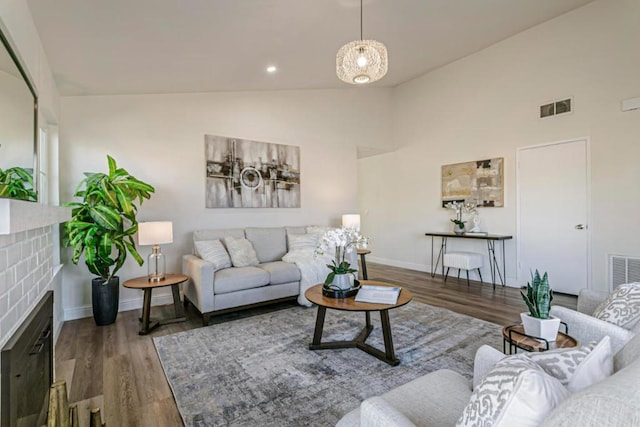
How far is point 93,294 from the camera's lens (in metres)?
3.30

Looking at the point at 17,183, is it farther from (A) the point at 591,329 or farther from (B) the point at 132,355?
(A) the point at 591,329

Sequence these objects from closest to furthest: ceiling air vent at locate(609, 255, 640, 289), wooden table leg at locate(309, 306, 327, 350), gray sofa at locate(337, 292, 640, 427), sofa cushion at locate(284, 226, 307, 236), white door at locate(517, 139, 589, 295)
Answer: gray sofa at locate(337, 292, 640, 427), wooden table leg at locate(309, 306, 327, 350), ceiling air vent at locate(609, 255, 640, 289), white door at locate(517, 139, 589, 295), sofa cushion at locate(284, 226, 307, 236)

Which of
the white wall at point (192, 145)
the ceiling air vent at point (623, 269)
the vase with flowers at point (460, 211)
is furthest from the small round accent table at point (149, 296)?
the ceiling air vent at point (623, 269)

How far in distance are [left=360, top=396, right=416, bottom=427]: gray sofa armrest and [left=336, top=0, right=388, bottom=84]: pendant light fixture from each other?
278 cm

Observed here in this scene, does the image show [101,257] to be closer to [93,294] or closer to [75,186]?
[93,294]

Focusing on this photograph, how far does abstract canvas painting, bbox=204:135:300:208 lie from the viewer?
14.6ft

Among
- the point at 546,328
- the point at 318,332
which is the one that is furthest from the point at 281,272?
the point at 546,328

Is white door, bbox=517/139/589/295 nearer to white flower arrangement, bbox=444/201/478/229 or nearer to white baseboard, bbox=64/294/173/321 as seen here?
white flower arrangement, bbox=444/201/478/229

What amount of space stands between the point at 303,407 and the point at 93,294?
2.69 metres

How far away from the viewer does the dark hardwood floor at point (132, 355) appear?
6.29 feet

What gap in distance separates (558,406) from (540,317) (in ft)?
3.88

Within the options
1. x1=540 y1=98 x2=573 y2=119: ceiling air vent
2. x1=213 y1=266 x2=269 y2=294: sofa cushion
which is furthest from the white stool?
x1=213 y1=266 x2=269 y2=294: sofa cushion

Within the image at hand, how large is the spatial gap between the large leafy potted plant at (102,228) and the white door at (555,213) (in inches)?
202

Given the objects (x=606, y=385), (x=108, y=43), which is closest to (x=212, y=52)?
(x=108, y=43)
